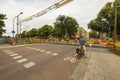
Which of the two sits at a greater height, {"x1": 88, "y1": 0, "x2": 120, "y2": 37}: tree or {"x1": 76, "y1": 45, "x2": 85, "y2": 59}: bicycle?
{"x1": 88, "y1": 0, "x2": 120, "y2": 37}: tree

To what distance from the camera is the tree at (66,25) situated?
102188 mm

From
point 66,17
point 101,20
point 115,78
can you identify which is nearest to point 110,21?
point 101,20

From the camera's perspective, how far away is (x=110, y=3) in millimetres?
75438

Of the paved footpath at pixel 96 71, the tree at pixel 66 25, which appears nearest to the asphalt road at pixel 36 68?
the paved footpath at pixel 96 71

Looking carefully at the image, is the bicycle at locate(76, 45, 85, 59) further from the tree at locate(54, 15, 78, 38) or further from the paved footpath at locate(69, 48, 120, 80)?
the tree at locate(54, 15, 78, 38)

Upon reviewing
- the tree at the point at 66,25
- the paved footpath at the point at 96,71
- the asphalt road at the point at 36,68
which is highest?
the tree at the point at 66,25

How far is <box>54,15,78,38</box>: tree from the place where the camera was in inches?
4023

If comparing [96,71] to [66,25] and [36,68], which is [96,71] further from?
[66,25]

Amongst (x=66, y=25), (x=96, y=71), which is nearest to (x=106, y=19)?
(x=66, y=25)

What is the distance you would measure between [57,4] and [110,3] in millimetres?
30178

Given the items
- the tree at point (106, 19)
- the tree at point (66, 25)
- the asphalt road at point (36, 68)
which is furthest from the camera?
the tree at point (66, 25)

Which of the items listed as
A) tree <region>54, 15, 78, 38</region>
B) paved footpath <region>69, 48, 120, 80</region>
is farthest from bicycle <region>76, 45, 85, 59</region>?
tree <region>54, 15, 78, 38</region>

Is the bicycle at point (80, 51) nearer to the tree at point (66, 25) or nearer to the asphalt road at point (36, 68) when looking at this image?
the asphalt road at point (36, 68)

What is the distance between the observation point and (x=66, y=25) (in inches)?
4023
